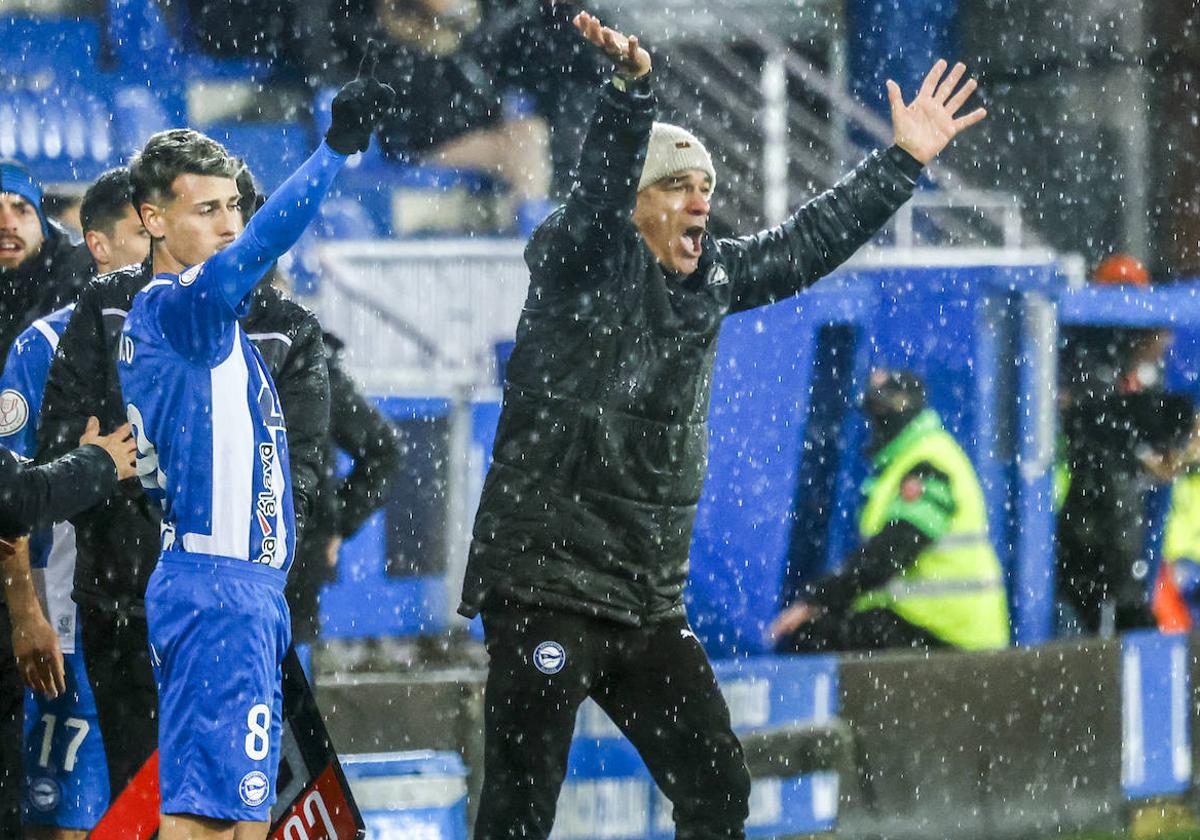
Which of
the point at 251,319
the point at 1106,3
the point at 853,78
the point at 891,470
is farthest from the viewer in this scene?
the point at 1106,3

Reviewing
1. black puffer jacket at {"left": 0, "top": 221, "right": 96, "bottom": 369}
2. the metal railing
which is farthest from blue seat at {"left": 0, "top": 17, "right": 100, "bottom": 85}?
black puffer jacket at {"left": 0, "top": 221, "right": 96, "bottom": 369}

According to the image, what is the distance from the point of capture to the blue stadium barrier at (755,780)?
5852mm

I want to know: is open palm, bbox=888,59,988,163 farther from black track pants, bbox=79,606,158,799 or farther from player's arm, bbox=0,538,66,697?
player's arm, bbox=0,538,66,697

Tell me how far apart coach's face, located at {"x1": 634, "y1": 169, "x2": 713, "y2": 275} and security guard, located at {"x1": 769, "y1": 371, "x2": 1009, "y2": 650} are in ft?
8.96

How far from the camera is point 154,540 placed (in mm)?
4500

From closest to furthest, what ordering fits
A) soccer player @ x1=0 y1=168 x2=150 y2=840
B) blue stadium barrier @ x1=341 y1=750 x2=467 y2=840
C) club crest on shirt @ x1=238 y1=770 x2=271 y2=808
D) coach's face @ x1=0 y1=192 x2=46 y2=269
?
club crest on shirt @ x1=238 y1=770 x2=271 y2=808, soccer player @ x1=0 y1=168 x2=150 y2=840, blue stadium barrier @ x1=341 y1=750 x2=467 y2=840, coach's face @ x1=0 y1=192 x2=46 y2=269

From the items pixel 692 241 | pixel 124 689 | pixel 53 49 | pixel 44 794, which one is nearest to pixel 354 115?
pixel 692 241

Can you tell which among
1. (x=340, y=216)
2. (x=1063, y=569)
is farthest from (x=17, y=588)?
(x=340, y=216)

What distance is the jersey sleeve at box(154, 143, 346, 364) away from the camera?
3797mm

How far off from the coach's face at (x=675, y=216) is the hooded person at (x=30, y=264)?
1721 millimetres

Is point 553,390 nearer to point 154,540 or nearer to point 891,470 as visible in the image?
point 154,540

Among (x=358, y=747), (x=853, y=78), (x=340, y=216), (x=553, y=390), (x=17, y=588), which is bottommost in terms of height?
(x=358, y=747)

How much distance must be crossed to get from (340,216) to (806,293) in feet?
13.9

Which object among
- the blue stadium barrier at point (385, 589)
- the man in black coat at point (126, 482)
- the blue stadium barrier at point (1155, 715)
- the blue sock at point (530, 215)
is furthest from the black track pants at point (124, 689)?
the blue sock at point (530, 215)
